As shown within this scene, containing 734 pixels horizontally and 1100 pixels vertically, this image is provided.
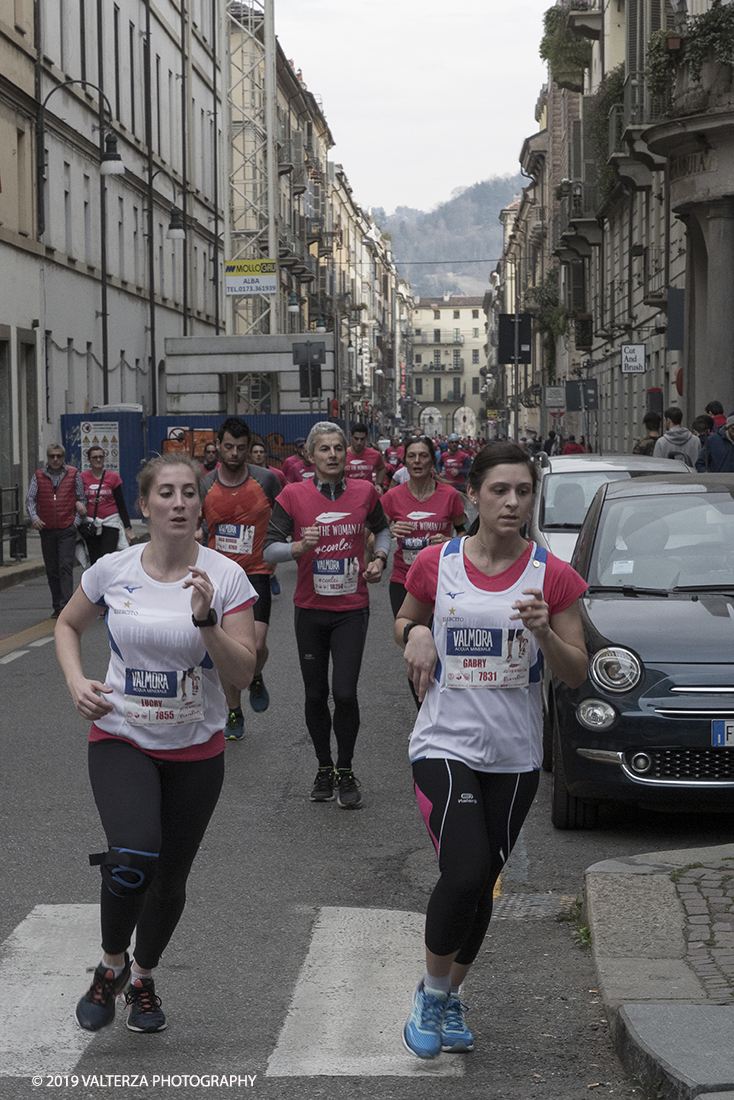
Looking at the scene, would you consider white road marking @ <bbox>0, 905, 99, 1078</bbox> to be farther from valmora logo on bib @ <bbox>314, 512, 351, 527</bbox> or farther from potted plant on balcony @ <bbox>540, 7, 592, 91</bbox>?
potted plant on balcony @ <bbox>540, 7, 592, 91</bbox>

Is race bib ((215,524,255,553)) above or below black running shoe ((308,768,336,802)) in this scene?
above

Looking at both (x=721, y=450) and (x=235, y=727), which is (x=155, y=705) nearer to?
(x=235, y=727)

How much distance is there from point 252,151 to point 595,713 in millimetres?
57073

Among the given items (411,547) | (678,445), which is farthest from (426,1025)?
(678,445)

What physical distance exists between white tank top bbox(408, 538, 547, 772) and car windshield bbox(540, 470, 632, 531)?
781 centimetres

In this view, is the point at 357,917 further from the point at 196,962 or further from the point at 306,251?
the point at 306,251

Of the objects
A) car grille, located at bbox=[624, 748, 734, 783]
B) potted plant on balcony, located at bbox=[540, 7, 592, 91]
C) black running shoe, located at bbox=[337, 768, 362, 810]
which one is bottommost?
black running shoe, located at bbox=[337, 768, 362, 810]

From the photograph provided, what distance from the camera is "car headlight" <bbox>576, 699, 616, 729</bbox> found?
707cm

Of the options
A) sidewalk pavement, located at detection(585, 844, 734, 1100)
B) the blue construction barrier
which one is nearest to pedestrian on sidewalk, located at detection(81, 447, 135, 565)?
sidewalk pavement, located at detection(585, 844, 734, 1100)

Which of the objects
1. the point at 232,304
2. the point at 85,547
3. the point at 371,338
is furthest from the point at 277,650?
the point at 371,338

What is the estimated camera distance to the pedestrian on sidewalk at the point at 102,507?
1761 centimetres

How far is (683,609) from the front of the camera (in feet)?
24.3

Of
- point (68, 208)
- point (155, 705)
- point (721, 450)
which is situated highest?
point (68, 208)

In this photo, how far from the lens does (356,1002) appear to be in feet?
16.4
